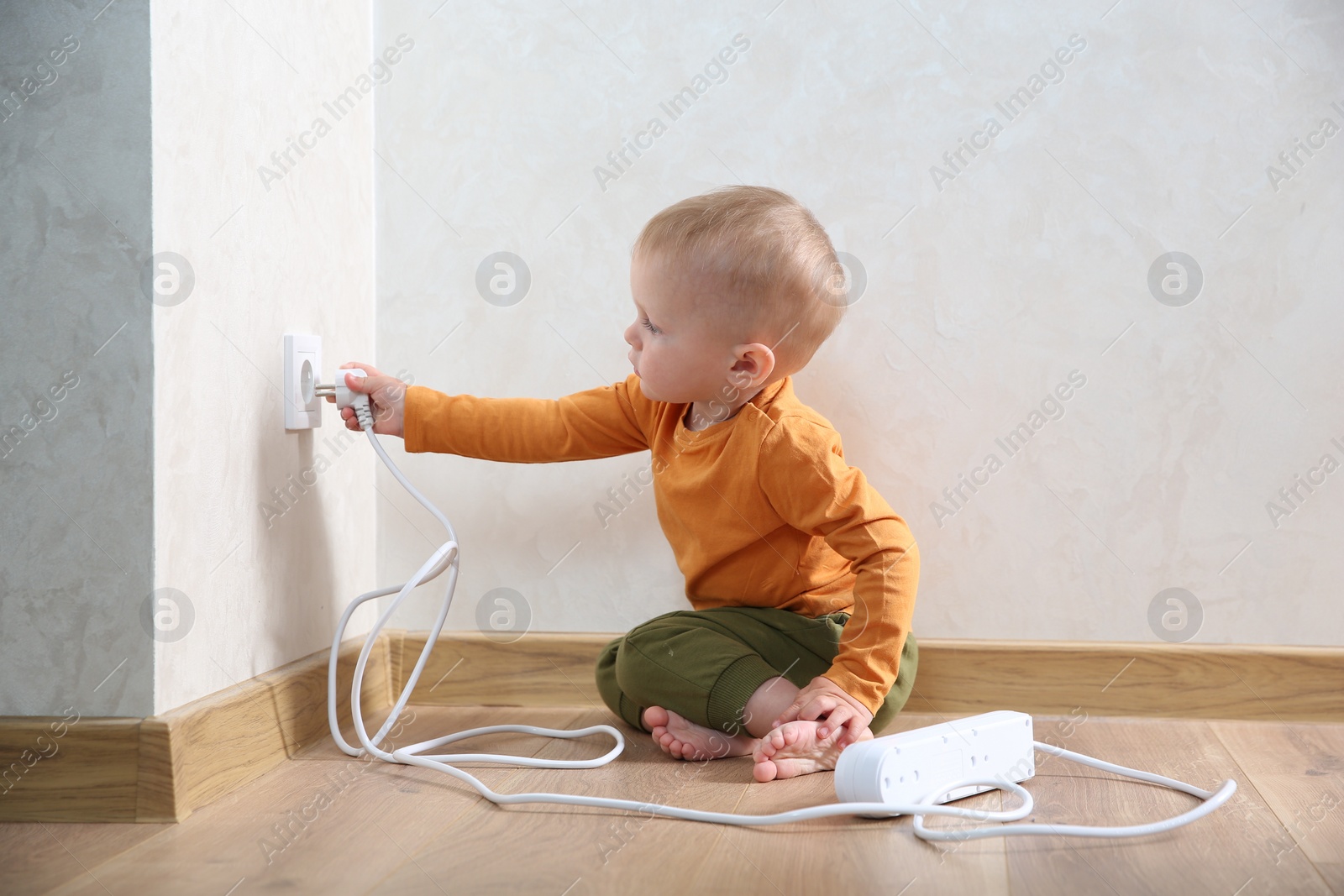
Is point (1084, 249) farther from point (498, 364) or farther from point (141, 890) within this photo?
point (141, 890)

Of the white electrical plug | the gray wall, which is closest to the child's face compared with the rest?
the white electrical plug

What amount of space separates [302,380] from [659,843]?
59cm

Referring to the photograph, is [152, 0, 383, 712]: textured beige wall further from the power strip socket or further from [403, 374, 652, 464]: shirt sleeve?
the power strip socket

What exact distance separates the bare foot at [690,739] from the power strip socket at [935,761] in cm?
20

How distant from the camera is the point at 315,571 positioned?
1.10m

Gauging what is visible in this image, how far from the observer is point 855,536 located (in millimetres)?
1013

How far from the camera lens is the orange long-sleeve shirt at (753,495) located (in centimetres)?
100

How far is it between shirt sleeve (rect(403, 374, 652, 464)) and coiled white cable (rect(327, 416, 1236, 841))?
58 mm

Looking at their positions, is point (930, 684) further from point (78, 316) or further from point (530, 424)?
point (78, 316)

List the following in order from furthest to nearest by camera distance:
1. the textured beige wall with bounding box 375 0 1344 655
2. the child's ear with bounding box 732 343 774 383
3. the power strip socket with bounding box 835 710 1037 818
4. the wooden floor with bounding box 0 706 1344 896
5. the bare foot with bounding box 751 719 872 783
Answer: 1. the textured beige wall with bounding box 375 0 1344 655
2. the child's ear with bounding box 732 343 774 383
3. the bare foot with bounding box 751 719 872 783
4. the power strip socket with bounding box 835 710 1037 818
5. the wooden floor with bounding box 0 706 1344 896

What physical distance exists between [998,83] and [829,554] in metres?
0.55

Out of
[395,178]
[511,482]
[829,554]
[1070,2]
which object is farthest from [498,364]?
[1070,2]

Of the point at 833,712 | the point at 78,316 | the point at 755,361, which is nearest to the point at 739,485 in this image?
the point at 755,361

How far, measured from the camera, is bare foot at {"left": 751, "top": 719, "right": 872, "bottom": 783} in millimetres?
917
